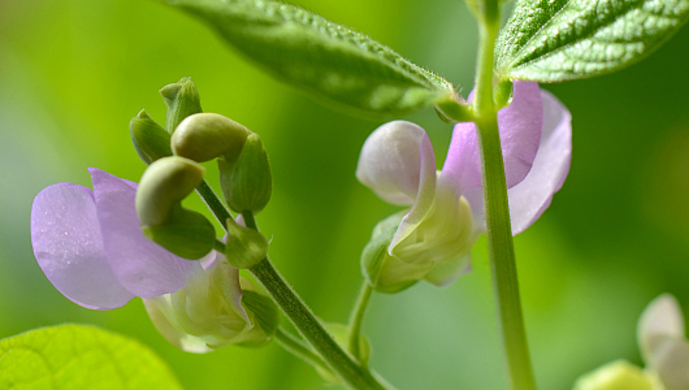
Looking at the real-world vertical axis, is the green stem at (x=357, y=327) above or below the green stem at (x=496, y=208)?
below

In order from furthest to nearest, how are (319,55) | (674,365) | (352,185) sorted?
(352,185)
(674,365)
(319,55)

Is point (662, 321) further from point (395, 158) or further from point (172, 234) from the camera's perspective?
point (172, 234)

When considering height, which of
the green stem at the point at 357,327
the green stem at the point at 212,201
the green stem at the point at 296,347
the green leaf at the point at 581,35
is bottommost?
the green stem at the point at 296,347

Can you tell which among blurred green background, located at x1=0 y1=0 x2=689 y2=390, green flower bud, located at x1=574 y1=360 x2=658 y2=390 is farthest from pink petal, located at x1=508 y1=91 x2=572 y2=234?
blurred green background, located at x1=0 y1=0 x2=689 y2=390

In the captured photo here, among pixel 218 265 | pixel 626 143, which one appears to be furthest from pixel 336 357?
pixel 626 143

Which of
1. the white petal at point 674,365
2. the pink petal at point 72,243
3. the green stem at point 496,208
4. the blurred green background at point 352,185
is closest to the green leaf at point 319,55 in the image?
the green stem at point 496,208

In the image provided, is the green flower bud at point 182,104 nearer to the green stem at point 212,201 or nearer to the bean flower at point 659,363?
the green stem at point 212,201

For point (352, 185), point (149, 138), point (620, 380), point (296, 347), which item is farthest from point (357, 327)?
point (352, 185)
